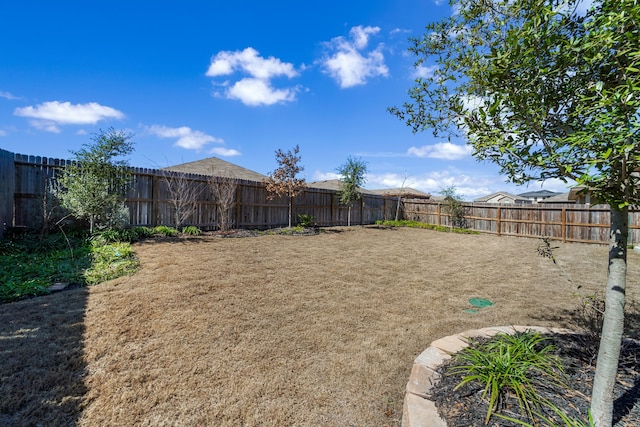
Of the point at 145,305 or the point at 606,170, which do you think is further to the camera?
the point at 145,305

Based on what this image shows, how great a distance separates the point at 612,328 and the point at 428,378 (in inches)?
44.3

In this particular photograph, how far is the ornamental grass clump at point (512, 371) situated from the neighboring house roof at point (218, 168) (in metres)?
11.8

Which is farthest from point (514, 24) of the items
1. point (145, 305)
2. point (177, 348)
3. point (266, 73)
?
point (266, 73)

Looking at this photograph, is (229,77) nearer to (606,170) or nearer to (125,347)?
(125,347)

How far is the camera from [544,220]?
11969 millimetres

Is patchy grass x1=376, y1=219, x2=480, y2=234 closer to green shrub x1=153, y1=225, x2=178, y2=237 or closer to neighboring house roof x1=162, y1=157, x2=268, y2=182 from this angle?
neighboring house roof x1=162, y1=157, x2=268, y2=182

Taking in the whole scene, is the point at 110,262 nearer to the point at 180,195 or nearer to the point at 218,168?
the point at 180,195

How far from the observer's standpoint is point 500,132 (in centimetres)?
174

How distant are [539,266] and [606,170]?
23.2 feet

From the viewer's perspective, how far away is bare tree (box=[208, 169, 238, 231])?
9250mm

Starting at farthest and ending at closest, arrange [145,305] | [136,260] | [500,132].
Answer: [136,260] → [145,305] → [500,132]

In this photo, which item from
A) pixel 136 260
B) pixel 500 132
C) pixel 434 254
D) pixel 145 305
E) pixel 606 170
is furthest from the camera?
pixel 434 254

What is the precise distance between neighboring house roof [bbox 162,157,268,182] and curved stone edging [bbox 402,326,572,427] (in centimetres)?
1140

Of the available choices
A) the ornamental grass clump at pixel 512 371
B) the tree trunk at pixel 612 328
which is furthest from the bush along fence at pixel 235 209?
the tree trunk at pixel 612 328
